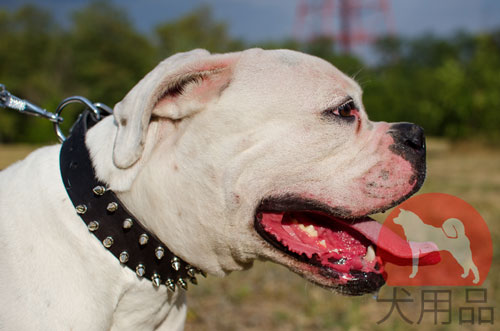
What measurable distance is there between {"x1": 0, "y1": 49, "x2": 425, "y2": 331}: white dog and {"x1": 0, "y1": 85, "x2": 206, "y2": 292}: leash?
4cm

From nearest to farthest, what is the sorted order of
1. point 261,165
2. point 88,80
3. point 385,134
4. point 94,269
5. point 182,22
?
point 94,269 → point 261,165 → point 385,134 → point 88,80 → point 182,22

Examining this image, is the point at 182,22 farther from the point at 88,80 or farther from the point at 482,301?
the point at 482,301

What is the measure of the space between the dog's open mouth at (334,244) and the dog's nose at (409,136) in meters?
0.38

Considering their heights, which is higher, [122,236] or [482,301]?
[122,236]

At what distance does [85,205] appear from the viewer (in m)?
1.79

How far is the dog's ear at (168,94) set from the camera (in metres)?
1.78

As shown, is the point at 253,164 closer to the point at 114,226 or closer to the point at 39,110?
the point at 114,226

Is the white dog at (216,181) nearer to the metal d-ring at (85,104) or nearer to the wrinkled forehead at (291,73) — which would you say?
the wrinkled forehead at (291,73)

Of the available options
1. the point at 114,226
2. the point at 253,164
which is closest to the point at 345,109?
the point at 253,164

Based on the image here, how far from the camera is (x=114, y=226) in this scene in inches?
70.9

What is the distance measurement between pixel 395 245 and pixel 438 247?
125cm

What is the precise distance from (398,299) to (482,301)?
2.24 ft

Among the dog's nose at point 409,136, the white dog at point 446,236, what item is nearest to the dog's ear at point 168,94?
the dog's nose at point 409,136

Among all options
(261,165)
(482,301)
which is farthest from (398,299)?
(261,165)
